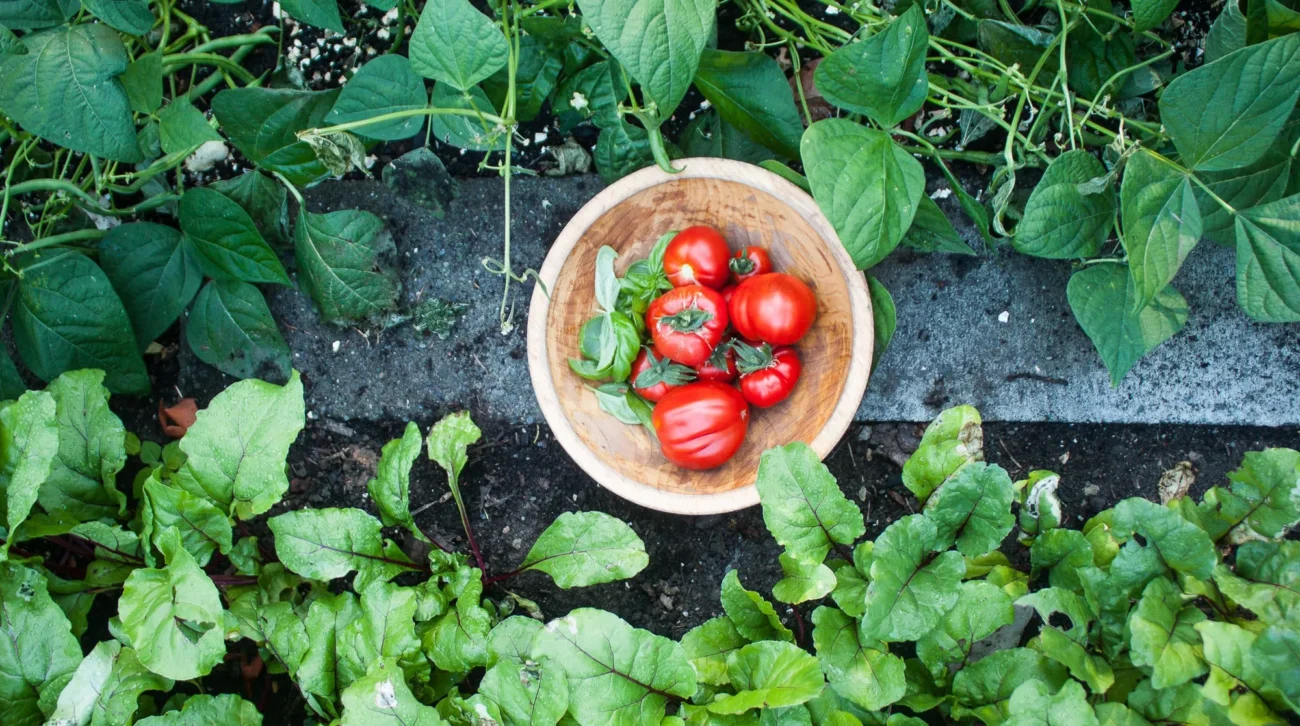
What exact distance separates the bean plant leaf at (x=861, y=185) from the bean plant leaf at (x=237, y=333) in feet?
3.23

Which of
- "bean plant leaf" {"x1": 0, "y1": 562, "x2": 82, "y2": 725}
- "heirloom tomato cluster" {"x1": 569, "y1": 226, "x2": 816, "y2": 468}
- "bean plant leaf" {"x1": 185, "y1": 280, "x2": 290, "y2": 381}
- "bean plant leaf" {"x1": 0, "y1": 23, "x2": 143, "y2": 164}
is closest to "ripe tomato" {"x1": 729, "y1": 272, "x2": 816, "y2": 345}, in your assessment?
"heirloom tomato cluster" {"x1": 569, "y1": 226, "x2": 816, "y2": 468}

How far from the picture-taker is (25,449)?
1.32m

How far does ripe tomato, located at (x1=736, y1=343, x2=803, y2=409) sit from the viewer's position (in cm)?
143

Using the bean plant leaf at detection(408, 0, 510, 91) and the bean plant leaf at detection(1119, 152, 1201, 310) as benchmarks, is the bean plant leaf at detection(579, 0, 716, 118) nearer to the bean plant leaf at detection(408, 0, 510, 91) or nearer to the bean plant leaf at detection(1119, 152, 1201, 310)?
the bean plant leaf at detection(408, 0, 510, 91)

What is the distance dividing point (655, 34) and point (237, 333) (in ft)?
3.12

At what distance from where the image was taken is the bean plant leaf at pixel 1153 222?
122cm

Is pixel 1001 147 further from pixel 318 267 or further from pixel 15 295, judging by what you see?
pixel 15 295

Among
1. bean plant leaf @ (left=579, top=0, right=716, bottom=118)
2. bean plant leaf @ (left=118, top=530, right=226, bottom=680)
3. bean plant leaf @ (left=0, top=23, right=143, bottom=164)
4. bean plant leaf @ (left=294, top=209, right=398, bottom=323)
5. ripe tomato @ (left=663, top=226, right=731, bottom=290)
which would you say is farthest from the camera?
bean plant leaf @ (left=294, top=209, right=398, bottom=323)

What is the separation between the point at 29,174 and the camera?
162 centimetres

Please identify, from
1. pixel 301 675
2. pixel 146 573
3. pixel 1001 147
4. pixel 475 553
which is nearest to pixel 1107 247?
pixel 1001 147

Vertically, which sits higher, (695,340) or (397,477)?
(695,340)

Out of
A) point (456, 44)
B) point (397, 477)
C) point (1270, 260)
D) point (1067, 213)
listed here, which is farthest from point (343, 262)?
point (1270, 260)

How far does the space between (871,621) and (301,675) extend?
0.83 m

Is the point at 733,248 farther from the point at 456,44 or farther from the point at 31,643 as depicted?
the point at 31,643
